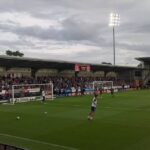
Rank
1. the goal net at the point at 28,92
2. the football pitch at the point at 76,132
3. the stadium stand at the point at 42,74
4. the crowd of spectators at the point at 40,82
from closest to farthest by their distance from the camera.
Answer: the football pitch at the point at 76,132, the goal net at the point at 28,92, the crowd of spectators at the point at 40,82, the stadium stand at the point at 42,74

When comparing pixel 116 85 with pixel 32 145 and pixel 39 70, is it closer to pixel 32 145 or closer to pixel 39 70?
pixel 39 70

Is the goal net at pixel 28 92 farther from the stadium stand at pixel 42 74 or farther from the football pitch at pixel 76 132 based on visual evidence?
the football pitch at pixel 76 132

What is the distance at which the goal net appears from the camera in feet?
149

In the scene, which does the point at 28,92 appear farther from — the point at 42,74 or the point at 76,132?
the point at 76,132

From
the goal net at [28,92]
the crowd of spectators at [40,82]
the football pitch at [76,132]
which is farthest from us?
the crowd of spectators at [40,82]

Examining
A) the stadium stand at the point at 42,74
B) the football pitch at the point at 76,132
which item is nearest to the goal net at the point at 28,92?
the stadium stand at the point at 42,74

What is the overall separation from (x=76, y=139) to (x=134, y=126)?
16.9 ft

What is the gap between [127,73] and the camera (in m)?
95.5

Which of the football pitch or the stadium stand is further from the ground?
the stadium stand

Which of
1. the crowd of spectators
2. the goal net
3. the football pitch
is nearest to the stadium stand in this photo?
the crowd of spectators

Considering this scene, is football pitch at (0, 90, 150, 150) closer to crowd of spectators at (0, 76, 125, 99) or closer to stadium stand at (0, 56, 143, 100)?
crowd of spectators at (0, 76, 125, 99)

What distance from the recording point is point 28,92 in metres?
47.1

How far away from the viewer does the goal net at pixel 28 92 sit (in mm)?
45312

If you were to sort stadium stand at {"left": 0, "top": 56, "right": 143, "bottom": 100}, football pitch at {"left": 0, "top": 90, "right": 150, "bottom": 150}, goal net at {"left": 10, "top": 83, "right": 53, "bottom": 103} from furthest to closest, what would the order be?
1. stadium stand at {"left": 0, "top": 56, "right": 143, "bottom": 100}
2. goal net at {"left": 10, "top": 83, "right": 53, "bottom": 103}
3. football pitch at {"left": 0, "top": 90, "right": 150, "bottom": 150}
